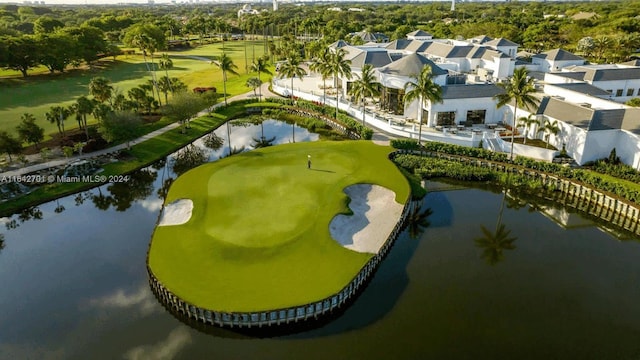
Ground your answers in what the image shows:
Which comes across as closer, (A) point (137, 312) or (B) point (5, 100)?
(A) point (137, 312)

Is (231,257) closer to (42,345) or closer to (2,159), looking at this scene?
(42,345)

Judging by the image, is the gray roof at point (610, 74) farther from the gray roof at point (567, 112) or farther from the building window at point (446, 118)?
the building window at point (446, 118)

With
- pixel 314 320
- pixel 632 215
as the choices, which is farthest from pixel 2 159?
pixel 632 215

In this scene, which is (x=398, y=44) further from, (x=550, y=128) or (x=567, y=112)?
(x=550, y=128)

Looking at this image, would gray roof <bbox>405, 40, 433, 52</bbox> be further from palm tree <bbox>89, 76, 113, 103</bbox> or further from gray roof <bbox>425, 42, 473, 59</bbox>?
palm tree <bbox>89, 76, 113, 103</bbox>

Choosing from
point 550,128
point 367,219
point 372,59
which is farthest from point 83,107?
point 550,128
